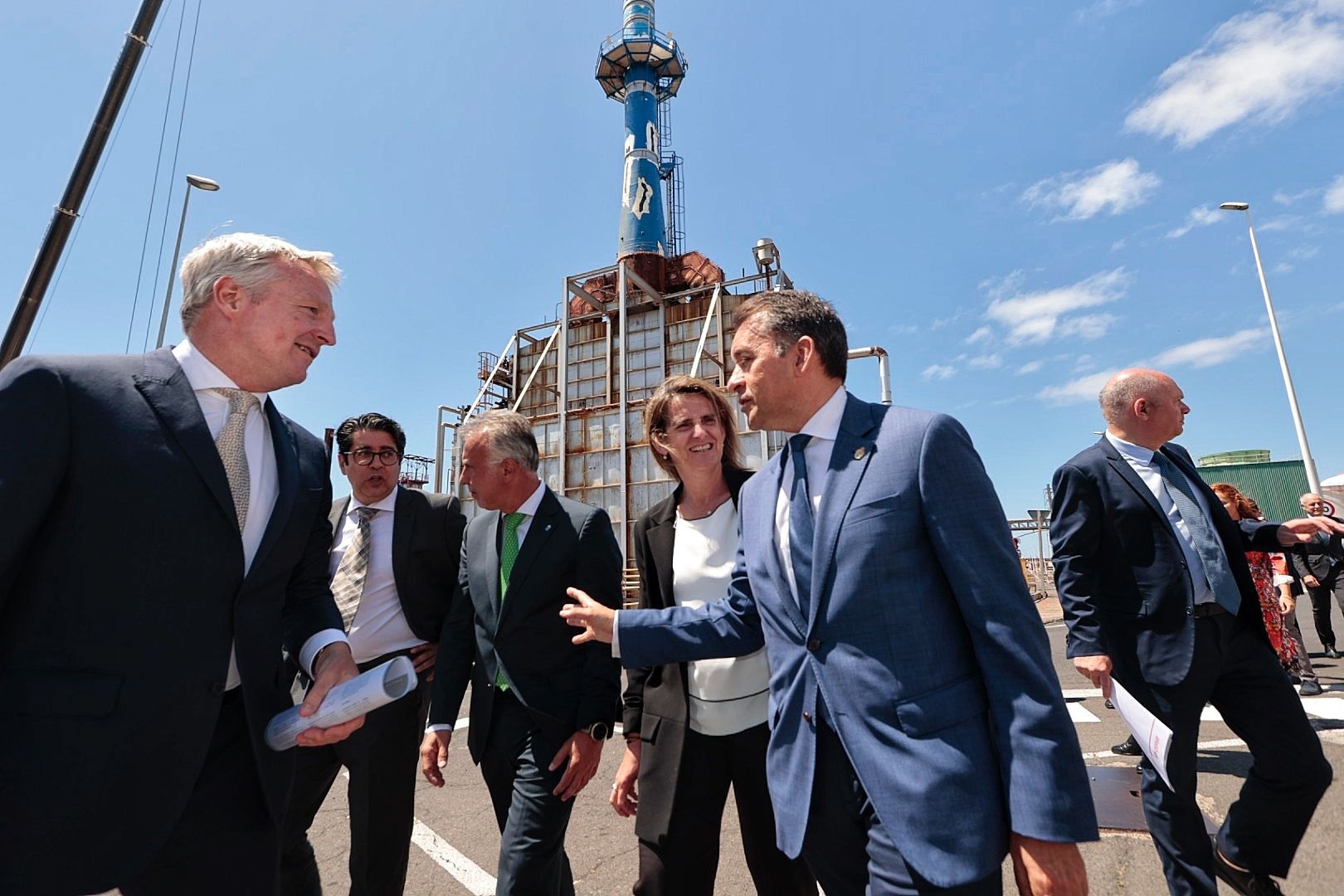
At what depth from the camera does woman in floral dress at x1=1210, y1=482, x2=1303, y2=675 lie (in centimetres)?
569

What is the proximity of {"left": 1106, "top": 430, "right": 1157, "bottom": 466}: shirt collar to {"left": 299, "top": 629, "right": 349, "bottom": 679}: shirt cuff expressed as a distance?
134 inches

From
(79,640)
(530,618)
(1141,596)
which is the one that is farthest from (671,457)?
(1141,596)

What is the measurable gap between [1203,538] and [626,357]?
19759mm

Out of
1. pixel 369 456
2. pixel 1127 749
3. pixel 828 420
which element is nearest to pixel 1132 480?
pixel 828 420

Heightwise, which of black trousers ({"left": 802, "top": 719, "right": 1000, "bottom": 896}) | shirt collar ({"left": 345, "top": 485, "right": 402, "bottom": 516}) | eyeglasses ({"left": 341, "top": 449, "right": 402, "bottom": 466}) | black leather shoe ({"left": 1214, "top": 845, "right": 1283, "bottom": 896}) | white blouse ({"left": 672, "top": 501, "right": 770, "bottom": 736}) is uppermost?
eyeglasses ({"left": 341, "top": 449, "right": 402, "bottom": 466})

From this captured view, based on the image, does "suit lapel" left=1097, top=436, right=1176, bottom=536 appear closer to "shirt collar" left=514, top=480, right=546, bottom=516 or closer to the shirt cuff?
"shirt collar" left=514, top=480, right=546, bottom=516

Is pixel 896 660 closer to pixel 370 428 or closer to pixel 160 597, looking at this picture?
pixel 160 597

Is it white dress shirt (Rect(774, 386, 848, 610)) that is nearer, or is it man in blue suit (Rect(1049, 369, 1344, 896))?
white dress shirt (Rect(774, 386, 848, 610))

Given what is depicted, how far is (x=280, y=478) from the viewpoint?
1.84m

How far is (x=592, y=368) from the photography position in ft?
78.4

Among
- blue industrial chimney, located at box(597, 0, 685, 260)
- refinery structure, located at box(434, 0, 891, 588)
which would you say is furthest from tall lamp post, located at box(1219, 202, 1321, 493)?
blue industrial chimney, located at box(597, 0, 685, 260)

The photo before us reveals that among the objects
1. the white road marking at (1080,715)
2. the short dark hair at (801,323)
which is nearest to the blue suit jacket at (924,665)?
the short dark hair at (801,323)

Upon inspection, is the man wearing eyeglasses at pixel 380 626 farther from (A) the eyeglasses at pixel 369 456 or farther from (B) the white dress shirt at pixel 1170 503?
(B) the white dress shirt at pixel 1170 503

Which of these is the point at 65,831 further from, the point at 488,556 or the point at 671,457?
the point at 671,457
